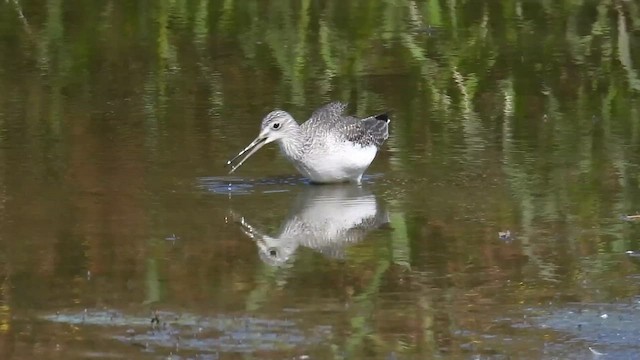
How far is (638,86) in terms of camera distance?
12.3 metres

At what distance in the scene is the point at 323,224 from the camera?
29.2 feet

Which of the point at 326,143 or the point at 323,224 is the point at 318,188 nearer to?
the point at 326,143

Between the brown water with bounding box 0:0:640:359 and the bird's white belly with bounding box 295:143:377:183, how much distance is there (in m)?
0.10

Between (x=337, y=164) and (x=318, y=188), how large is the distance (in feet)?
0.65

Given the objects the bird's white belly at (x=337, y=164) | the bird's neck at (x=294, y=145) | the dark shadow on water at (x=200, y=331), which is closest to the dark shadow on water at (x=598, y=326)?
the dark shadow on water at (x=200, y=331)

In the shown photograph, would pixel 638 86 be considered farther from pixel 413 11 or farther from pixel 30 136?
pixel 30 136

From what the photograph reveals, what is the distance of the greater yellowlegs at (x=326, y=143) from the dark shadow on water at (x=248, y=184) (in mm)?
103

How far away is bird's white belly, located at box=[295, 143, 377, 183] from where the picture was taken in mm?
10203

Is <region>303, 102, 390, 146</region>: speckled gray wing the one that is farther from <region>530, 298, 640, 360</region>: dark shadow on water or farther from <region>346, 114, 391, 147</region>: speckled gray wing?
<region>530, 298, 640, 360</region>: dark shadow on water

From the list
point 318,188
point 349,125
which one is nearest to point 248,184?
point 318,188

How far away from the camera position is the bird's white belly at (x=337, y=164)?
10.2 meters

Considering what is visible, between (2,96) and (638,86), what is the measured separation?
4.88 metres

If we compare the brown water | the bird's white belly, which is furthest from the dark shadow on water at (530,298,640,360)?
the bird's white belly

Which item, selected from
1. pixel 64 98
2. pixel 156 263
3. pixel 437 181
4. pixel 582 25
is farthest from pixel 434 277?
pixel 582 25
